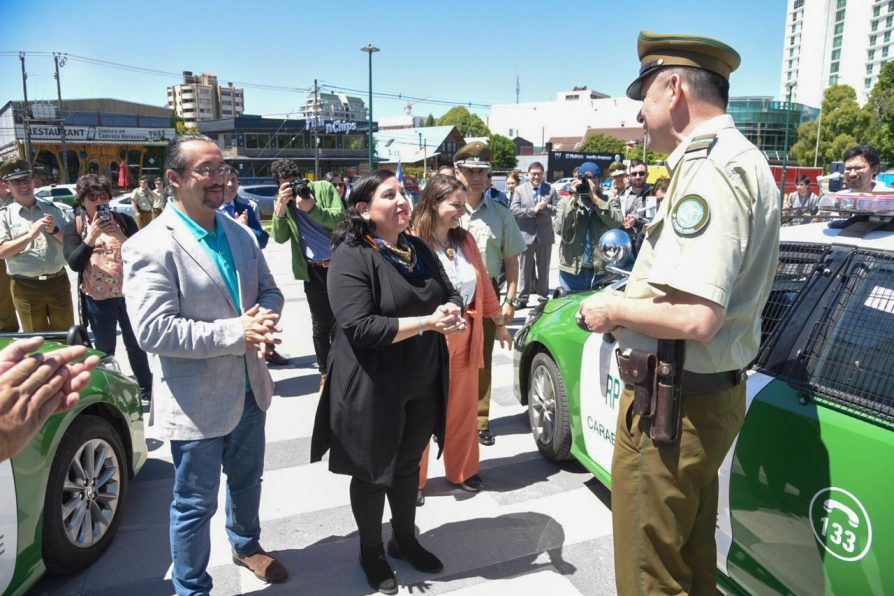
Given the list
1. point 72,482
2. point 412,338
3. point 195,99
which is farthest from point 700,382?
point 195,99

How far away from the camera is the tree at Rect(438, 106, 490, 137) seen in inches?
3376

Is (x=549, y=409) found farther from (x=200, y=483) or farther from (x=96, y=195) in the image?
(x=96, y=195)

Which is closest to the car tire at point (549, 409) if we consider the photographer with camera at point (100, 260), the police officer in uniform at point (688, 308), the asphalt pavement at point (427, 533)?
the asphalt pavement at point (427, 533)

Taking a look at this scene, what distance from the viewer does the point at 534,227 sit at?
8625 millimetres

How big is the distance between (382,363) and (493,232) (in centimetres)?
225

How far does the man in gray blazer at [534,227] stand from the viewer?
28.2ft

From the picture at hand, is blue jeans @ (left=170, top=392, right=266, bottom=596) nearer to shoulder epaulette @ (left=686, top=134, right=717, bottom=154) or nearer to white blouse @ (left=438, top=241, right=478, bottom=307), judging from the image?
white blouse @ (left=438, top=241, right=478, bottom=307)

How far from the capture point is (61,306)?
5570 mm

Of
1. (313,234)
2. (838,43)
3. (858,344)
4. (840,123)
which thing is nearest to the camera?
(858,344)

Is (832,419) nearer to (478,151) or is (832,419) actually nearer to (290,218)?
(478,151)

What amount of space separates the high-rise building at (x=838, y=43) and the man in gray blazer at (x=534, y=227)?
102 metres

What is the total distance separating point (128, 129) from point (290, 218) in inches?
2183

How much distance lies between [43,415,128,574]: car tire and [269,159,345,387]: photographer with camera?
7.34 ft

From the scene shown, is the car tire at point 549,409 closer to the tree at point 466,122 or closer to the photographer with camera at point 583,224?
the photographer with camera at point 583,224
